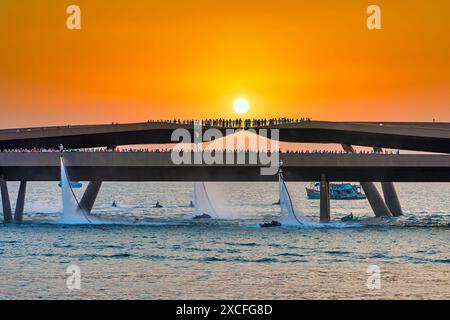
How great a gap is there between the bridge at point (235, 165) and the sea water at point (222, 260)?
254 inches

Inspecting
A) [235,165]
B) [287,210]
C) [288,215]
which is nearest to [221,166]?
[235,165]

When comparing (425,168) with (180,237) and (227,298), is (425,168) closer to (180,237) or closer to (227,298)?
(180,237)

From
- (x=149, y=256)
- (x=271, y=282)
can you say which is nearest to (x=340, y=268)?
(x=271, y=282)

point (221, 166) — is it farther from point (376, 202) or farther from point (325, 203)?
point (376, 202)

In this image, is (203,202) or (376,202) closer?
(203,202)

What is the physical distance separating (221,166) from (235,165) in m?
1.41

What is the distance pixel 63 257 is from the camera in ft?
288

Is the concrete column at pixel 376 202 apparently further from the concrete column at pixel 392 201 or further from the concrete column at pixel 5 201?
the concrete column at pixel 5 201

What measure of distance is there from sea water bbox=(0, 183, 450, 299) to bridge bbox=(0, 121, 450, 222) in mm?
6453

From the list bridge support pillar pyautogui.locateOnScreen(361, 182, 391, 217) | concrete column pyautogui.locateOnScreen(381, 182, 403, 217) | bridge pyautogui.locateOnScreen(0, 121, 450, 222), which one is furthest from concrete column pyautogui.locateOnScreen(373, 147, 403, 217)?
bridge support pillar pyautogui.locateOnScreen(361, 182, 391, 217)

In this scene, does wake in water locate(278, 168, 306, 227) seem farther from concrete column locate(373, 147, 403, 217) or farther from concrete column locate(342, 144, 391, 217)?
concrete column locate(373, 147, 403, 217)

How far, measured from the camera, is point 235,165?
12794 centimetres

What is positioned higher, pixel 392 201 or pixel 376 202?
pixel 392 201
